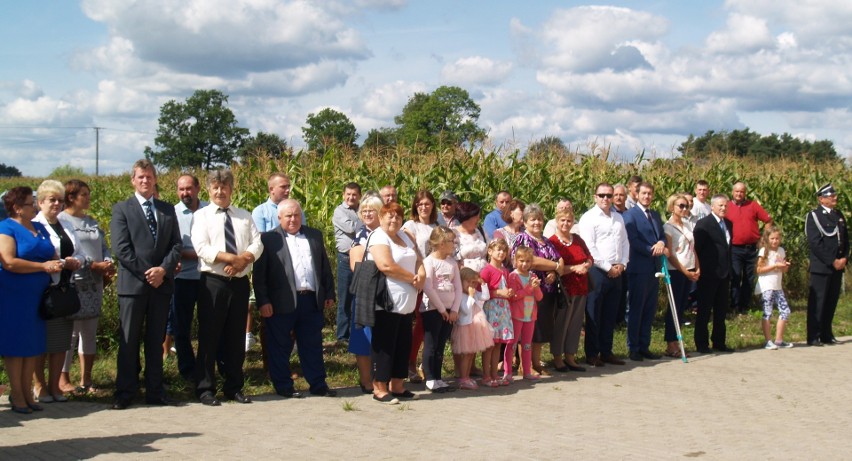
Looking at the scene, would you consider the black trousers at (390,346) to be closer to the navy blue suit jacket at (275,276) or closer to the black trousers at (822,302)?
the navy blue suit jacket at (275,276)

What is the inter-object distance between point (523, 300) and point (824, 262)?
537 cm

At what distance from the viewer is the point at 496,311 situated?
346 inches

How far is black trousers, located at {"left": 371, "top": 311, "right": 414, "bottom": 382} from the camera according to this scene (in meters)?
7.89

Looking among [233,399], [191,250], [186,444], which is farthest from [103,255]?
[186,444]

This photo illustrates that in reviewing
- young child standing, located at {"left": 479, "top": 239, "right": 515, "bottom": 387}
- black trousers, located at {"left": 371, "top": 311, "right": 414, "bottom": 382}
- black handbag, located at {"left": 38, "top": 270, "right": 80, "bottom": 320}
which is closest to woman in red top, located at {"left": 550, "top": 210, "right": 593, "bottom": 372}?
young child standing, located at {"left": 479, "top": 239, "right": 515, "bottom": 387}

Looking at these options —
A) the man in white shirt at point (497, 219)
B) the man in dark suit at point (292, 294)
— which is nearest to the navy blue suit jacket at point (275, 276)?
the man in dark suit at point (292, 294)

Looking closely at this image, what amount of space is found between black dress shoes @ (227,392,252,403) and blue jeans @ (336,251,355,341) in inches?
94.3

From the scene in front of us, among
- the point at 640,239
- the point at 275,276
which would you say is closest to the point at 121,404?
the point at 275,276

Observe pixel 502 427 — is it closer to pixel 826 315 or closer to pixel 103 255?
pixel 103 255

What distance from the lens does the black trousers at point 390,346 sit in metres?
7.89

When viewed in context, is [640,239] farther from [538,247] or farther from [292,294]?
[292,294]

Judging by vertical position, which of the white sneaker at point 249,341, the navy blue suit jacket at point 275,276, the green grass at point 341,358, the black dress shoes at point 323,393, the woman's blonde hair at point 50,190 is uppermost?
the woman's blonde hair at point 50,190

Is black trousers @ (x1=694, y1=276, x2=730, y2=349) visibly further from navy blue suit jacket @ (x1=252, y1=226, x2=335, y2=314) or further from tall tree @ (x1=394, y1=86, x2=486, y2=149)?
tall tree @ (x1=394, y1=86, x2=486, y2=149)

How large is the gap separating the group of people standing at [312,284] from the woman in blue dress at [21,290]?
12 millimetres
